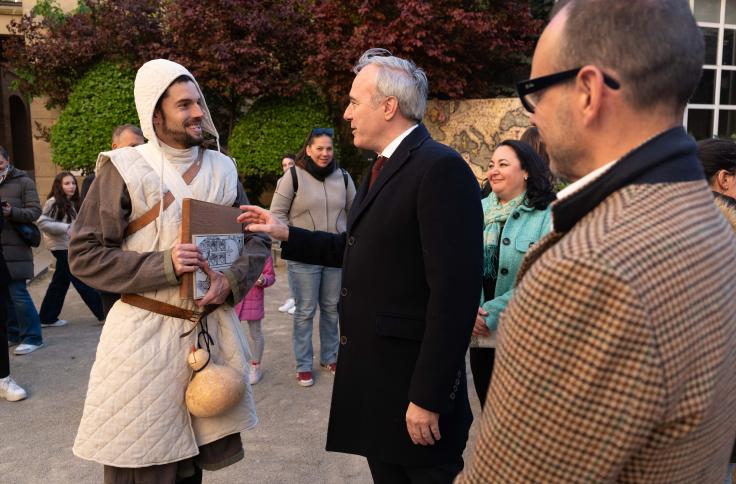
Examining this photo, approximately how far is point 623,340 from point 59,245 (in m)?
7.06

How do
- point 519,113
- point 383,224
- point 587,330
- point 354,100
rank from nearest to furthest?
point 587,330, point 383,224, point 354,100, point 519,113

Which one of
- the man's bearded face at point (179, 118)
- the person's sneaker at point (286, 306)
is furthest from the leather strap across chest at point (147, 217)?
the person's sneaker at point (286, 306)

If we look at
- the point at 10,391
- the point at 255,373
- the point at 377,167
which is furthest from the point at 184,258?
the point at 10,391

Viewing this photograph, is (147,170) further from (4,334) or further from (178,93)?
(4,334)

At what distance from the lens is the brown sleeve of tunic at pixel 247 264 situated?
269 centimetres

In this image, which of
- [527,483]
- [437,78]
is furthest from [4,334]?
[437,78]

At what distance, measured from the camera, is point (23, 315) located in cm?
591

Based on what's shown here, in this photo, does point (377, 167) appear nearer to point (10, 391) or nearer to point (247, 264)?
point (247, 264)

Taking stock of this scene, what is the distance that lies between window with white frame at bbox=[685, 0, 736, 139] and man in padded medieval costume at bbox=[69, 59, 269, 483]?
11.3m

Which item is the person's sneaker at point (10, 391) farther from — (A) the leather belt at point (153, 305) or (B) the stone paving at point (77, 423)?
(A) the leather belt at point (153, 305)

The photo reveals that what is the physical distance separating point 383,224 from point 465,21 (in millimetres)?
8046

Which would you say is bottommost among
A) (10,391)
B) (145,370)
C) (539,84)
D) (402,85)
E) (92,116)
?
(10,391)

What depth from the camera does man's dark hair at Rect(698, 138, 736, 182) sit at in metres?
2.83

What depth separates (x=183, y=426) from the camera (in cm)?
254
